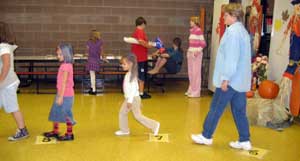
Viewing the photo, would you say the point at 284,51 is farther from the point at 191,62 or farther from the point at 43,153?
the point at 43,153

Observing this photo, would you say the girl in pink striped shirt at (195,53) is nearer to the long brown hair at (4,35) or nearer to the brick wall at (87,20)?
the brick wall at (87,20)

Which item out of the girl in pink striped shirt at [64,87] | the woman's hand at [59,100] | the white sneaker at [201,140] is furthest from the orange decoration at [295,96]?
the woman's hand at [59,100]

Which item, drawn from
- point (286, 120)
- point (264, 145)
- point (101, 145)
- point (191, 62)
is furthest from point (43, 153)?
point (191, 62)

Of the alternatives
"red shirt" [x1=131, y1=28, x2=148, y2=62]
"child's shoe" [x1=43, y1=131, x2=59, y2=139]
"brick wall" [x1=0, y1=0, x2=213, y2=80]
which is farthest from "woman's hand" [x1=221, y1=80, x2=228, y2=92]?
"brick wall" [x1=0, y1=0, x2=213, y2=80]

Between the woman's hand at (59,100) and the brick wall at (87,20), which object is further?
the brick wall at (87,20)

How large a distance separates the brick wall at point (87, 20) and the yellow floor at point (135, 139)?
2359mm

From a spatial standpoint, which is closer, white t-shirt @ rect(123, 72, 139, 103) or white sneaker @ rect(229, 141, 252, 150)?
white sneaker @ rect(229, 141, 252, 150)

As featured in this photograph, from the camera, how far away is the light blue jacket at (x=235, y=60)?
12.7ft

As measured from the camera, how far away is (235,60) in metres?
Result: 3.87

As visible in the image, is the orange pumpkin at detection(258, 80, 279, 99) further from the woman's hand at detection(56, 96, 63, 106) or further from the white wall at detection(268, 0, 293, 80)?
the woman's hand at detection(56, 96, 63, 106)

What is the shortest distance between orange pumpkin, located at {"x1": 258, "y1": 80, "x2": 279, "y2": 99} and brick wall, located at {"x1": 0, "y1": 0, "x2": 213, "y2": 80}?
3485 millimetres

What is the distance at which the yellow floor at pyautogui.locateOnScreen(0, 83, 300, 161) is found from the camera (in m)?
3.96

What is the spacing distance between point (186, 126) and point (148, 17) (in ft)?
13.8

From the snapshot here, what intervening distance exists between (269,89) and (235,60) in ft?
5.80
